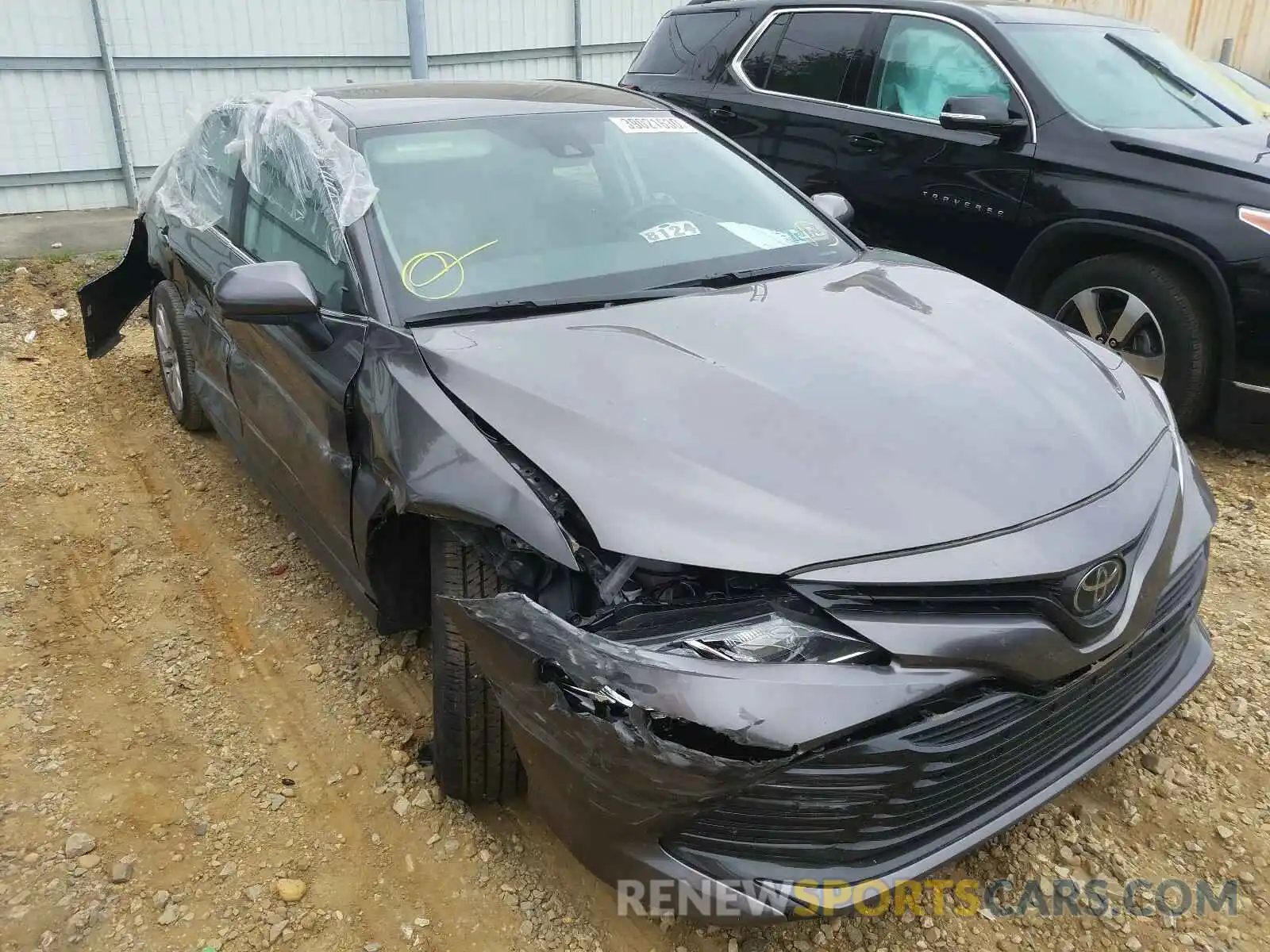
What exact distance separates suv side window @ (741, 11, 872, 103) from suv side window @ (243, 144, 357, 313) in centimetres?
306

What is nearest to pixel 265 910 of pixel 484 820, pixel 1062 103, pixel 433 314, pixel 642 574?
pixel 484 820

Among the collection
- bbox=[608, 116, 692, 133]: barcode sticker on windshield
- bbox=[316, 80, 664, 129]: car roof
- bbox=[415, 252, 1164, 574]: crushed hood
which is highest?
bbox=[316, 80, 664, 129]: car roof

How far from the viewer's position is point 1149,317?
13.3 feet

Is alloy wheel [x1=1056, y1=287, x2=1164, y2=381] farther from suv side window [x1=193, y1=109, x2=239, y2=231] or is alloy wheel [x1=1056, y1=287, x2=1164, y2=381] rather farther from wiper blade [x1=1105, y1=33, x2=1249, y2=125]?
suv side window [x1=193, y1=109, x2=239, y2=231]

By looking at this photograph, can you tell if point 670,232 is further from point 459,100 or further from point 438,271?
point 459,100

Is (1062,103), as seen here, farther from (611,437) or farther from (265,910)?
(265,910)

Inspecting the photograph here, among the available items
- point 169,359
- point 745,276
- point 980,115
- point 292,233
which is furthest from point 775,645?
point 169,359

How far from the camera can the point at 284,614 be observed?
3238mm

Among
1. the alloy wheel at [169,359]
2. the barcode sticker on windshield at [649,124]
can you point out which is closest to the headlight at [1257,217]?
the barcode sticker on windshield at [649,124]

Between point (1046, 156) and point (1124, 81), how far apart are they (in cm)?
74

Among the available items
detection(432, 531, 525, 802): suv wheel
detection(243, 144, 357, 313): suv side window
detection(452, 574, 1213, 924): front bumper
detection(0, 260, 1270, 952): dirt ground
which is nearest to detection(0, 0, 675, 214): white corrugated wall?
detection(243, 144, 357, 313): suv side window

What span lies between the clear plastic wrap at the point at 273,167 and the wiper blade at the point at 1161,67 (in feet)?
12.8

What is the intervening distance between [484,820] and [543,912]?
309 mm

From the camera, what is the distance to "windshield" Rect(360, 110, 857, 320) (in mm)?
2555
